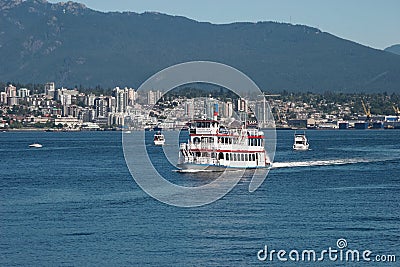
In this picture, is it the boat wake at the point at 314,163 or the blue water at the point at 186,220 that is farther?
the boat wake at the point at 314,163

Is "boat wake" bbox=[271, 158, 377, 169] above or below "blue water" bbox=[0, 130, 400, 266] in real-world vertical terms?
above

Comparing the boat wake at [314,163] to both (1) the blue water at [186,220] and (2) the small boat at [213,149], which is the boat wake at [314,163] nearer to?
(2) the small boat at [213,149]

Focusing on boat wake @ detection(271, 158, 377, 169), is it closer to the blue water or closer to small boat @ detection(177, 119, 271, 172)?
small boat @ detection(177, 119, 271, 172)

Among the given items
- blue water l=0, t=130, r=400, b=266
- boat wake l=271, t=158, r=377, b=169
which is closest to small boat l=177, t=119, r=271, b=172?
blue water l=0, t=130, r=400, b=266

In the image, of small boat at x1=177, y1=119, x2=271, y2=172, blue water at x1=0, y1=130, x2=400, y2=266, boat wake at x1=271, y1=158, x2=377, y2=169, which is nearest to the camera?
blue water at x1=0, y1=130, x2=400, y2=266

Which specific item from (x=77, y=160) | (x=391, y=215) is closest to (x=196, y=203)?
(x=391, y=215)

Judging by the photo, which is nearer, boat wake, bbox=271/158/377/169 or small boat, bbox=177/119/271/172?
small boat, bbox=177/119/271/172

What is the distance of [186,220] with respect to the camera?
40031mm

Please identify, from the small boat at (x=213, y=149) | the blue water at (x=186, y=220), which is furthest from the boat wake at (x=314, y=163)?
the blue water at (x=186, y=220)

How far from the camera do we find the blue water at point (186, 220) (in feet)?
108

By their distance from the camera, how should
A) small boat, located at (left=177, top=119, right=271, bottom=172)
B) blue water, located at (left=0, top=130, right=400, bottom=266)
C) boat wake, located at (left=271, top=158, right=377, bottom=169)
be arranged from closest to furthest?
1. blue water, located at (left=0, top=130, right=400, bottom=266)
2. small boat, located at (left=177, top=119, right=271, bottom=172)
3. boat wake, located at (left=271, top=158, right=377, bottom=169)

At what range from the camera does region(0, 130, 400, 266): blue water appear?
32781 mm

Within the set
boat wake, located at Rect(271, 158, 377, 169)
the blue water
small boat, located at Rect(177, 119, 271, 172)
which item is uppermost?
small boat, located at Rect(177, 119, 271, 172)

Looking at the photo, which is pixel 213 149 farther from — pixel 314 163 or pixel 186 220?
pixel 186 220
